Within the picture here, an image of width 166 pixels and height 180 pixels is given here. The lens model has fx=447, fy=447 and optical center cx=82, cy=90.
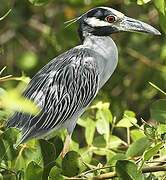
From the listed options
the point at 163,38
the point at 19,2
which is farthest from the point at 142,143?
the point at 19,2

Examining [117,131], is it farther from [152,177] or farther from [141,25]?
[152,177]

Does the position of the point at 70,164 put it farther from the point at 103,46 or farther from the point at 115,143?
the point at 103,46

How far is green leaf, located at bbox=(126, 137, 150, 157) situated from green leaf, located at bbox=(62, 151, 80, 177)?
11.0 inches

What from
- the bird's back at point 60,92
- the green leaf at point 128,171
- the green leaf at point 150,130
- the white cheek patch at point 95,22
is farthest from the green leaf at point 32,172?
the white cheek patch at point 95,22

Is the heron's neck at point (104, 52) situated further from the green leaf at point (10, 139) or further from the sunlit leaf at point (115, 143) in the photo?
the green leaf at point (10, 139)

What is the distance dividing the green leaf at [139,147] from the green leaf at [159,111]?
19 cm

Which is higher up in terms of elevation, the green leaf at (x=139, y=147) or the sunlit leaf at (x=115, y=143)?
the green leaf at (x=139, y=147)

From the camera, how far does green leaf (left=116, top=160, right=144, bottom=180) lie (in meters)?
1.55

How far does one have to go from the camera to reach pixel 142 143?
1929mm

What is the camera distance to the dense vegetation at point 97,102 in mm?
1664

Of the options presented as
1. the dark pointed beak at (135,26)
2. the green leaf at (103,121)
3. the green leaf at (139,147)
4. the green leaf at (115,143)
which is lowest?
the green leaf at (115,143)

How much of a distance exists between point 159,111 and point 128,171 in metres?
0.33

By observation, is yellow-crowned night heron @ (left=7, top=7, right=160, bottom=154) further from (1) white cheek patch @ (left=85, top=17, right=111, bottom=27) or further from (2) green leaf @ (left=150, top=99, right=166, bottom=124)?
(2) green leaf @ (left=150, top=99, right=166, bottom=124)

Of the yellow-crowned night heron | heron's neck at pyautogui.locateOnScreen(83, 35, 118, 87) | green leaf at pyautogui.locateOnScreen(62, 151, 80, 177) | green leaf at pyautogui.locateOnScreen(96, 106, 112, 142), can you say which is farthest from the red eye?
green leaf at pyautogui.locateOnScreen(62, 151, 80, 177)
